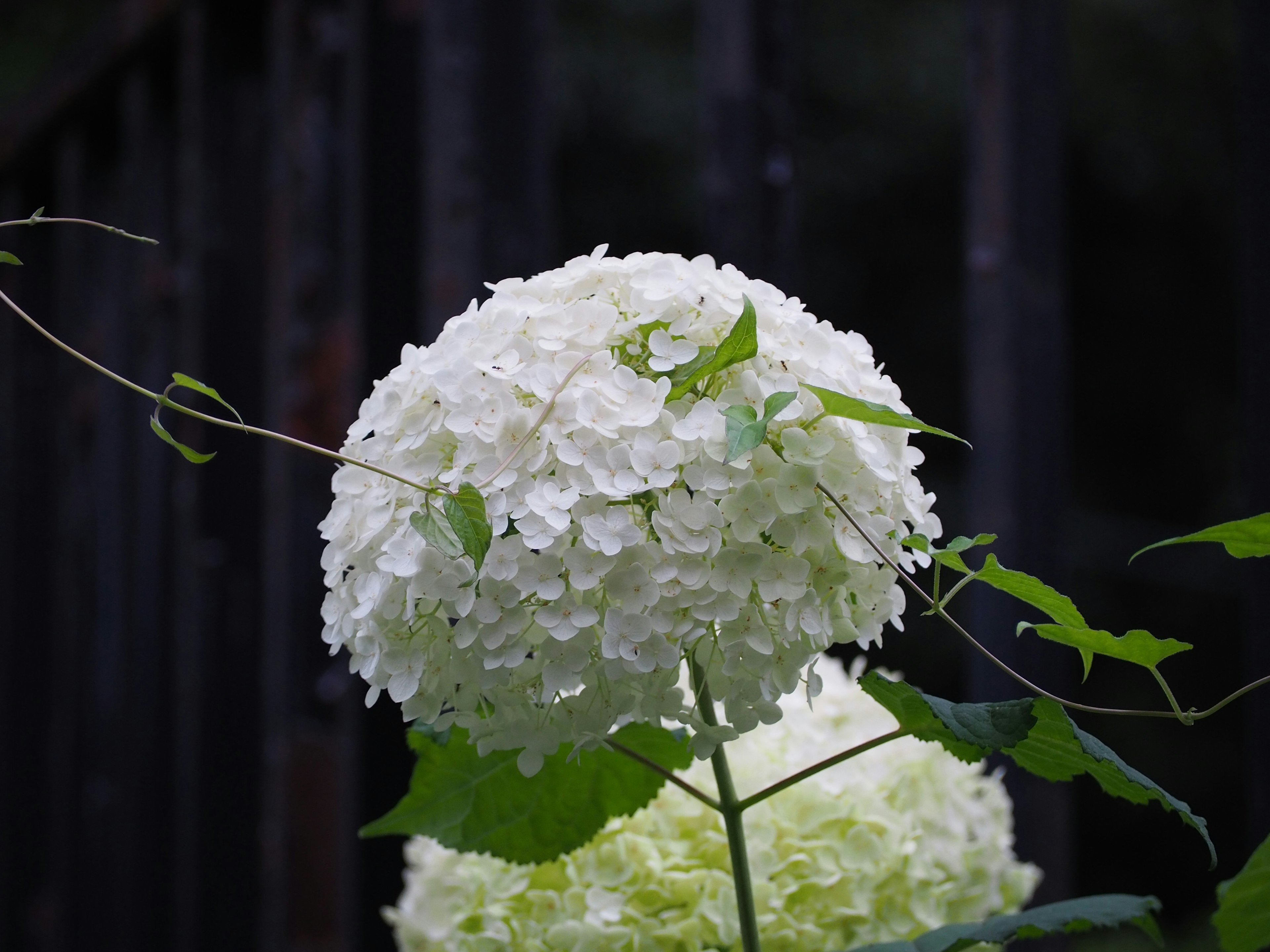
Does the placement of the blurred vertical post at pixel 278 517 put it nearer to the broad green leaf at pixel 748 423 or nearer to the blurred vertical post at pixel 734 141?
the blurred vertical post at pixel 734 141

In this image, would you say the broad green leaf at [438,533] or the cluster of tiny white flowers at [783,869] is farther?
the cluster of tiny white flowers at [783,869]

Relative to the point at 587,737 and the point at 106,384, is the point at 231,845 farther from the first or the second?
the point at 587,737

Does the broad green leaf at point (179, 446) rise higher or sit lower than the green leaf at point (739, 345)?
lower

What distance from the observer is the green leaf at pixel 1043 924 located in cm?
52

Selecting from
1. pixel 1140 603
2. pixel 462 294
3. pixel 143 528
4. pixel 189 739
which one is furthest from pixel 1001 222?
pixel 1140 603

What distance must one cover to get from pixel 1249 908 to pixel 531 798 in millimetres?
334

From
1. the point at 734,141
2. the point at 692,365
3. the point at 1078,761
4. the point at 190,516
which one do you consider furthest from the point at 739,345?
the point at 190,516

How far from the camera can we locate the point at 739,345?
440mm

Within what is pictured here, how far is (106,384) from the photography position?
2340mm

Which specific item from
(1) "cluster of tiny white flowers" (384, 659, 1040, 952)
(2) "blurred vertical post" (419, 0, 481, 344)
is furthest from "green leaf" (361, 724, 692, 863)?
(2) "blurred vertical post" (419, 0, 481, 344)

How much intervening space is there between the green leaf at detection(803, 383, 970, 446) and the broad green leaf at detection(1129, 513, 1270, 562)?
0.30 feet

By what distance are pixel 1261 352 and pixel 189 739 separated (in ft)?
5.35

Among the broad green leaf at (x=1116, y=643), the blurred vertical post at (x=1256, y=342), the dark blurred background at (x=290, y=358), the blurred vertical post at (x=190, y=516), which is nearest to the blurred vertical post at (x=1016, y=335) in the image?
the dark blurred background at (x=290, y=358)

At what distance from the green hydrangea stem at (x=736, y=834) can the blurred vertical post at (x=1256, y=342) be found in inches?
21.5
